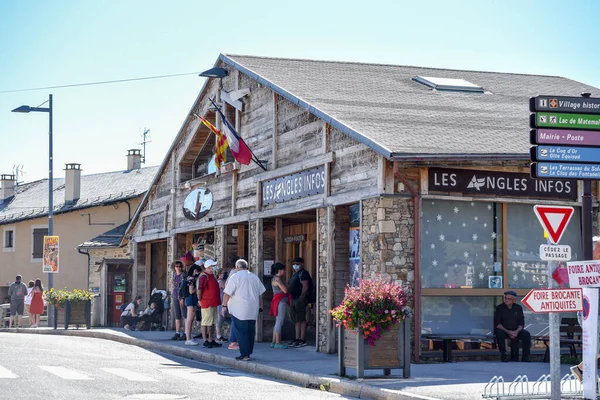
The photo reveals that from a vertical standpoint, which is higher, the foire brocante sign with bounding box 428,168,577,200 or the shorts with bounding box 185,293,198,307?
the foire brocante sign with bounding box 428,168,577,200

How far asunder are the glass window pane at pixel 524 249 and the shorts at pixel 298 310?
3893 mm

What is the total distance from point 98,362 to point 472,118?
7.90 m

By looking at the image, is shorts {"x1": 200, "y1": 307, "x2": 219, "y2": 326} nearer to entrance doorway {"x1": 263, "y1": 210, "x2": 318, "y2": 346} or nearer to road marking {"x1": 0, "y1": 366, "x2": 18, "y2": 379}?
entrance doorway {"x1": 263, "y1": 210, "x2": 318, "y2": 346}

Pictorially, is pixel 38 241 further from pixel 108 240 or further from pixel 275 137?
pixel 275 137

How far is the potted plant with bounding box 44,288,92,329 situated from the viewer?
27047 mm

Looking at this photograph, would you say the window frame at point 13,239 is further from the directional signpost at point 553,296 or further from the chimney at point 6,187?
the directional signpost at point 553,296

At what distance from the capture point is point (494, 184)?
1587 centimetres

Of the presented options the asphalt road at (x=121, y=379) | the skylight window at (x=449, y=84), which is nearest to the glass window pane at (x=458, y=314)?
the asphalt road at (x=121, y=379)

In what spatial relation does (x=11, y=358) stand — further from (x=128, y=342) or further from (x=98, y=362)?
(x=128, y=342)

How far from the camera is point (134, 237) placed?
30234 millimetres

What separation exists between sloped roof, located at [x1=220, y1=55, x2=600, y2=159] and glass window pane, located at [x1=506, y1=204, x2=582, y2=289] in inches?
51.0

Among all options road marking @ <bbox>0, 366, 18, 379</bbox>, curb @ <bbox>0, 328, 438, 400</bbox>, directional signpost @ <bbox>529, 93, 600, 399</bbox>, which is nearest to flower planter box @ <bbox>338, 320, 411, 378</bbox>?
curb @ <bbox>0, 328, 438, 400</bbox>

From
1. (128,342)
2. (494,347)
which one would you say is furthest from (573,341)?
(128,342)

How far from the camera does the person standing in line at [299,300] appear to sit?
59.0ft
